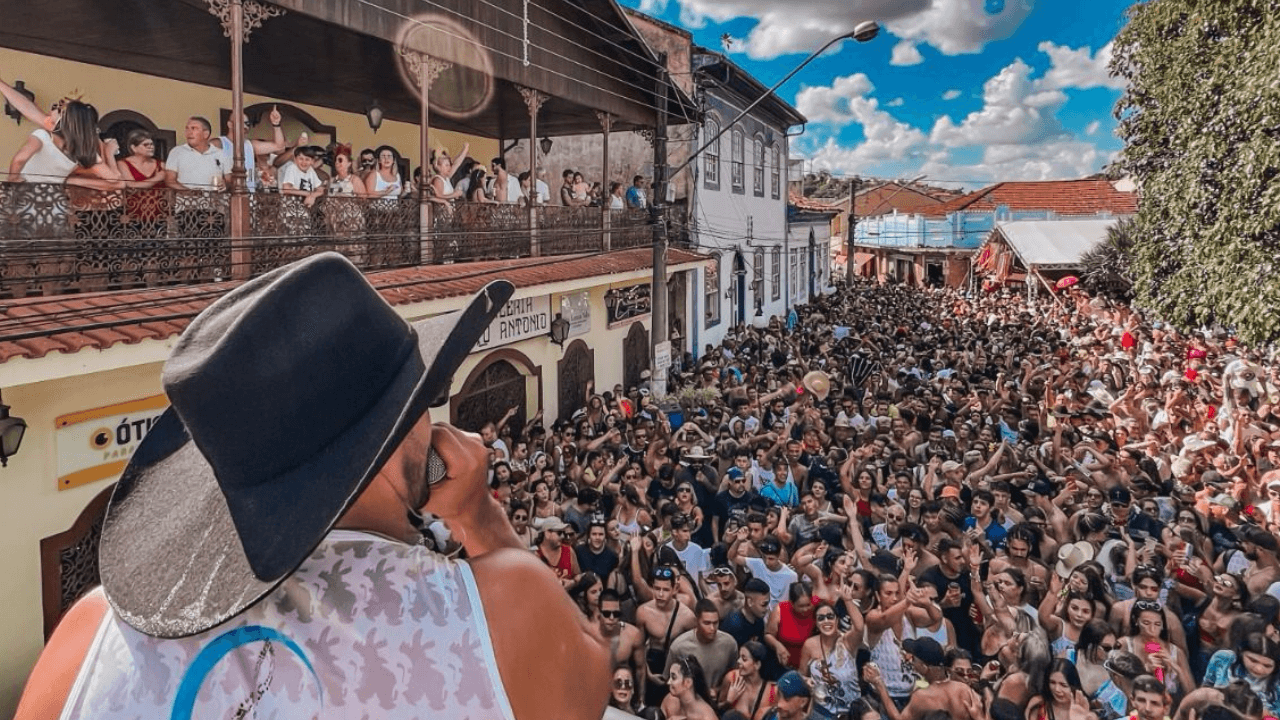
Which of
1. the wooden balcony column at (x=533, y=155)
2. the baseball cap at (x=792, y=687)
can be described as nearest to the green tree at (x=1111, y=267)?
the wooden balcony column at (x=533, y=155)

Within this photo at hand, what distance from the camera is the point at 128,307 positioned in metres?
6.24

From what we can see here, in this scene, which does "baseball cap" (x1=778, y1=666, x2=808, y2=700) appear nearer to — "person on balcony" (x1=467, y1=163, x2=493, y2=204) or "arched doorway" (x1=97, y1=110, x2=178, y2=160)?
"arched doorway" (x1=97, y1=110, x2=178, y2=160)

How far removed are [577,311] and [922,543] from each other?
8981mm

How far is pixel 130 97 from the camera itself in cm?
1032

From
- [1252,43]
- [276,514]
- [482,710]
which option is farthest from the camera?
[1252,43]

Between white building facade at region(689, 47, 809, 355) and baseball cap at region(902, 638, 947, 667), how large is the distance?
15.7m

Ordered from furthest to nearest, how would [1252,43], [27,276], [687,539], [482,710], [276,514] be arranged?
[1252,43]
[687,539]
[27,276]
[482,710]
[276,514]

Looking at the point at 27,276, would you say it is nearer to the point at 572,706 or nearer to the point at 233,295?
the point at 233,295

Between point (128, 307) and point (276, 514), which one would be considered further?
point (128, 307)

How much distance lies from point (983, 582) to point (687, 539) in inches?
90.4

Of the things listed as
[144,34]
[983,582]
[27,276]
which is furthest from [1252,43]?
[27,276]

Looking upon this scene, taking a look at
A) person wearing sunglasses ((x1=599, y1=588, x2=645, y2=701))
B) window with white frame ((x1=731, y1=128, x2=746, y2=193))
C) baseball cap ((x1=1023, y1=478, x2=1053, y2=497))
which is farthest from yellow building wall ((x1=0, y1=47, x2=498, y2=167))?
window with white frame ((x1=731, y1=128, x2=746, y2=193))

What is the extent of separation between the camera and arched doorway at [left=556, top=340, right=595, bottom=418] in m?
14.6

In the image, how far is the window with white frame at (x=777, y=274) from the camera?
28.9 metres
